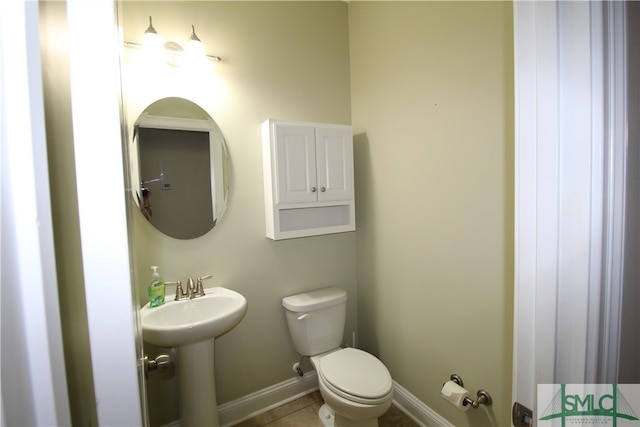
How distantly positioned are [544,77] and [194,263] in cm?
162

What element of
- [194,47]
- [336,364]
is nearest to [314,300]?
[336,364]

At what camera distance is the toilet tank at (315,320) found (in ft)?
5.60

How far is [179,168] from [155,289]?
2.16ft

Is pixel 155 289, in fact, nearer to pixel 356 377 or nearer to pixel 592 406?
pixel 356 377

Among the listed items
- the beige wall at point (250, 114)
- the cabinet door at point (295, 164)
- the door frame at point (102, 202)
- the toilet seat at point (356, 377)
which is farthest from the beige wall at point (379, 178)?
the door frame at point (102, 202)

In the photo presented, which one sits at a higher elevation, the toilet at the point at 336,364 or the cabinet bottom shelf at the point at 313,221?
the cabinet bottom shelf at the point at 313,221

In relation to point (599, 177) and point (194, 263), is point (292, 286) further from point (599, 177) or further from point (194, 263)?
point (599, 177)

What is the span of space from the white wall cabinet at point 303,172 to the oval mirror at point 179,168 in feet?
0.91

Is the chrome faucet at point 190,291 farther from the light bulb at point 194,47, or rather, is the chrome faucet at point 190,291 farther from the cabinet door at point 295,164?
the light bulb at point 194,47

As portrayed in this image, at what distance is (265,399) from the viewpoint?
1.76 metres

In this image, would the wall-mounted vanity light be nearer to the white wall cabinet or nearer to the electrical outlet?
the white wall cabinet

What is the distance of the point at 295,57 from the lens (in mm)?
1805

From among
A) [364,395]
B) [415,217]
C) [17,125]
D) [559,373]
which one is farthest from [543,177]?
[364,395]

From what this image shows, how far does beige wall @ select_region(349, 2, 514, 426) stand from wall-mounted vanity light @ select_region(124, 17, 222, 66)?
1052 millimetres
